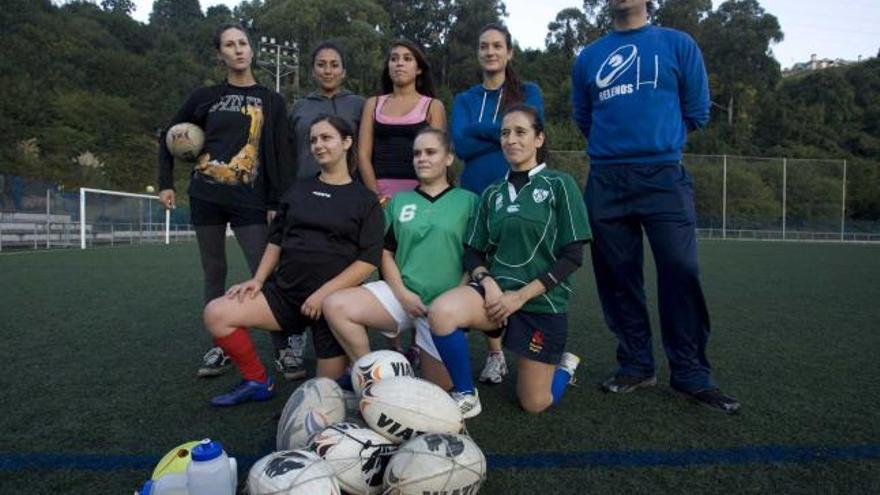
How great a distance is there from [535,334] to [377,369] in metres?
0.87

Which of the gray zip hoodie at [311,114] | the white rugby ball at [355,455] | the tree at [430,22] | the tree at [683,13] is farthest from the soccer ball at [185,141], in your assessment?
the tree at [683,13]

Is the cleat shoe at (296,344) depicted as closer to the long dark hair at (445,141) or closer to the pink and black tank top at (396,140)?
the pink and black tank top at (396,140)

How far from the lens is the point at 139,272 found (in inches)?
393

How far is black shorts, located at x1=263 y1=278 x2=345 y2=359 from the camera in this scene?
318 cm

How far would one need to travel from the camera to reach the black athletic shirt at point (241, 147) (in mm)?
3766

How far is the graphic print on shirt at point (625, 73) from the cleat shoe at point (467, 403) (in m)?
1.74

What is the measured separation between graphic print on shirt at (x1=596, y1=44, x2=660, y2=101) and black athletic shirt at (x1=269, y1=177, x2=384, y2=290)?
1.39 m

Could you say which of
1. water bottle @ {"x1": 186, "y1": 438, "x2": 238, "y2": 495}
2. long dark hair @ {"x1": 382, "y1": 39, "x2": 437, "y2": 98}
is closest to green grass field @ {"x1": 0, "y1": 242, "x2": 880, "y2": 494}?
water bottle @ {"x1": 186, "y1": 438, "x2": 238, "y2": 495}

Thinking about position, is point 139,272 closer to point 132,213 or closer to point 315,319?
point 315,319

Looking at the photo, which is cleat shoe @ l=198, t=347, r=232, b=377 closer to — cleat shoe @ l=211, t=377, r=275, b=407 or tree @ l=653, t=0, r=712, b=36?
cleat shoe @ l=211, t=377, r=275, b=407

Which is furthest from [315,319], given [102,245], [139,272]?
[102,245]

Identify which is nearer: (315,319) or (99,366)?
(315,319)

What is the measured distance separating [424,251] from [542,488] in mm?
1456

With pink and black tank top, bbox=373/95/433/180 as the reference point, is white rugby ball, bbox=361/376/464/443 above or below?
below
